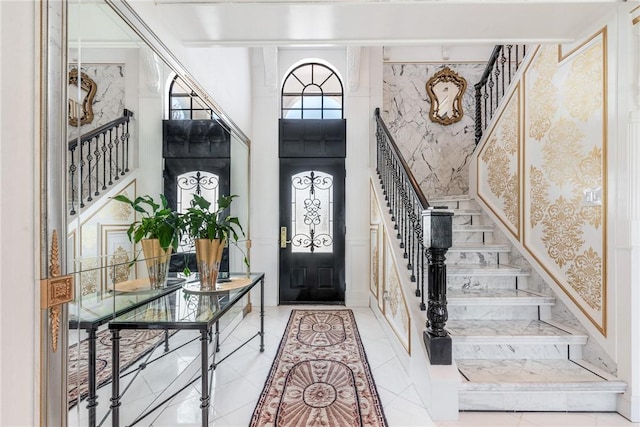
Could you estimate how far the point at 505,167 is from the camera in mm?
3215

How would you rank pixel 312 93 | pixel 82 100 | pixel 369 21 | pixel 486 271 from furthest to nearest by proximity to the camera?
pixel 312 93 < pixel 486 271 < pixel 369 21 < pixel 82 100

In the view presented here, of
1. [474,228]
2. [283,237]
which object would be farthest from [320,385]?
[283,237]

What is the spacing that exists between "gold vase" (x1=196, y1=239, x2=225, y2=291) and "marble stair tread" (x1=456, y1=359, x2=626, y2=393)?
1757 millimetres

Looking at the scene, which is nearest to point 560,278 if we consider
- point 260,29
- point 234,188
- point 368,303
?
point 368,303

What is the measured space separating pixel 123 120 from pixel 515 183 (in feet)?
10.7

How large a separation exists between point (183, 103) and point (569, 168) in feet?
9.42

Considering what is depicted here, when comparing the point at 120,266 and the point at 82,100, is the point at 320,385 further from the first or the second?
the point at 82,100

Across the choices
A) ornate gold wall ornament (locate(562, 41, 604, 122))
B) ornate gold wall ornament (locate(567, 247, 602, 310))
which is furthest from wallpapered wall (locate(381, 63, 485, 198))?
ornate gold wall ornament (locate(567, 247, 602, 310))

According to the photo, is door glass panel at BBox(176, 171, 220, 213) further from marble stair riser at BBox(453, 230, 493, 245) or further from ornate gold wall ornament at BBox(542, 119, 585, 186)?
ornate gold wall ornament at BBox(542, 119, 585, 186)

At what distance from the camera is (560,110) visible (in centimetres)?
243

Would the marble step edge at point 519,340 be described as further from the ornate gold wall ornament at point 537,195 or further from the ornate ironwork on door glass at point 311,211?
the ornate ironwork on door glass at point 311,211

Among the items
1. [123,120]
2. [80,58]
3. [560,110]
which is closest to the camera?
[80,58]

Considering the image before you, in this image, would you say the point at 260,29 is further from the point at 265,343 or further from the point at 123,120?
the point at 265,343

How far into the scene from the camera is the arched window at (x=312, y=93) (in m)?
4.58
